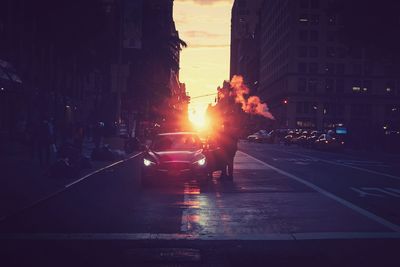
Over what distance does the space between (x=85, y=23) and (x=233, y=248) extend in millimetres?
33173

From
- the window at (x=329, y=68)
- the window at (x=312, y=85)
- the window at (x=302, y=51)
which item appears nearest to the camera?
the window at (x=302, y=51)

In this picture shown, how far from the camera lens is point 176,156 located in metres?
15.7

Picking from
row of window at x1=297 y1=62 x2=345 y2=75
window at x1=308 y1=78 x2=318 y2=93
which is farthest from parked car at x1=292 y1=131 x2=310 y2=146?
row of window at x1=297 y1=62 x2=345 y2=75

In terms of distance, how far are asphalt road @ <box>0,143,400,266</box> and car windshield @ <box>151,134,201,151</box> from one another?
4.05ft

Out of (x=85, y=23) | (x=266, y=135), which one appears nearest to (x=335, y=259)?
(x=85, y=23)

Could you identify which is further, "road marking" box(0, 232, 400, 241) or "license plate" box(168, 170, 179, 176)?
"license plate" box(168, 170, 179, 176)

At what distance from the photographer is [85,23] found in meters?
38.6

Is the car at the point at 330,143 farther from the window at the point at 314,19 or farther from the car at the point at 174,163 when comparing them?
the window at the point at 314,19

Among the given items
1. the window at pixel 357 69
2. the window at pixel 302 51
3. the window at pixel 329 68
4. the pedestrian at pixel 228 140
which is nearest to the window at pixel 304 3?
the window at pixel 302 51

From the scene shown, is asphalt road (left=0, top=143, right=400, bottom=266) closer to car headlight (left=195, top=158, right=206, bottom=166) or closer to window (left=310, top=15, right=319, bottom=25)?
car headlight (left=195, top=158, right=206, bottom=166)

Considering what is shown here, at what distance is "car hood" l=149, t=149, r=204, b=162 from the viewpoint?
15555 millimetres

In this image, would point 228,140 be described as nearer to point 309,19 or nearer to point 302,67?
point 302,67

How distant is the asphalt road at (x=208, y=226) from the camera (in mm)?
7031

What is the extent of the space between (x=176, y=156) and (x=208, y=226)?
639 cm
